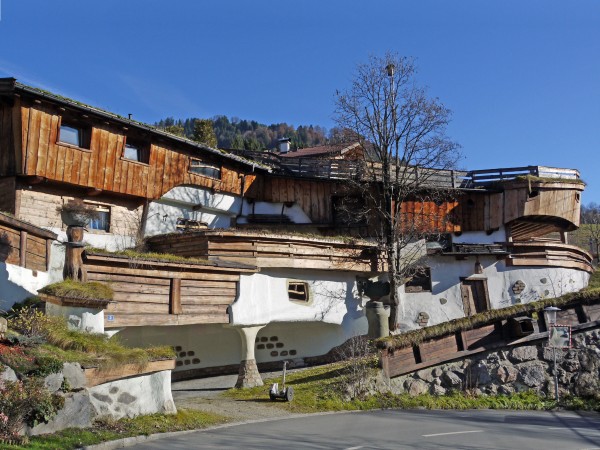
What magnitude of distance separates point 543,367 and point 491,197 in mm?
11902

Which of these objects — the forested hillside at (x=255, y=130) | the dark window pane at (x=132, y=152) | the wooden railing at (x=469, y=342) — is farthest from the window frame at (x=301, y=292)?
the forested hillside at (x=255, y=130)

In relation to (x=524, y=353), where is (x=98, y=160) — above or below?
above

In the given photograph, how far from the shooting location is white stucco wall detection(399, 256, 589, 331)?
26062 mm

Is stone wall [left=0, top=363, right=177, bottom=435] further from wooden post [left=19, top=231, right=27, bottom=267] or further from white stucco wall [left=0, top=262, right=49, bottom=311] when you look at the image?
wooden post [left=19, top=231, right=27, bottom=267]

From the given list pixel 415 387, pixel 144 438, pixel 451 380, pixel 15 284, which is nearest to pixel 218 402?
pixel 144 438

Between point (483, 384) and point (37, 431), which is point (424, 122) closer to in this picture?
point (483, 384)

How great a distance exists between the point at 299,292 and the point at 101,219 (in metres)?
7.66

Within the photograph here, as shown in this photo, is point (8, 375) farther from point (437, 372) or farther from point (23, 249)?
point (437, 372)

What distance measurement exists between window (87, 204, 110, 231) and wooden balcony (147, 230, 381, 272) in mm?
1640

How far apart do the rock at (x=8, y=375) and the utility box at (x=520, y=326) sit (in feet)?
45.6

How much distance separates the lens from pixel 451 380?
1803cm

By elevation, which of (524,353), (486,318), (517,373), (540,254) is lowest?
(517,373)

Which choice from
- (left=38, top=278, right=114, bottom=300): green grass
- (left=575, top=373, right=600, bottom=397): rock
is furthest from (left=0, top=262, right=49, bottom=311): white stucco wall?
(left=575, top=373, right=600, bottom=397): rock

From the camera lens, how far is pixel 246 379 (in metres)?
19.2
